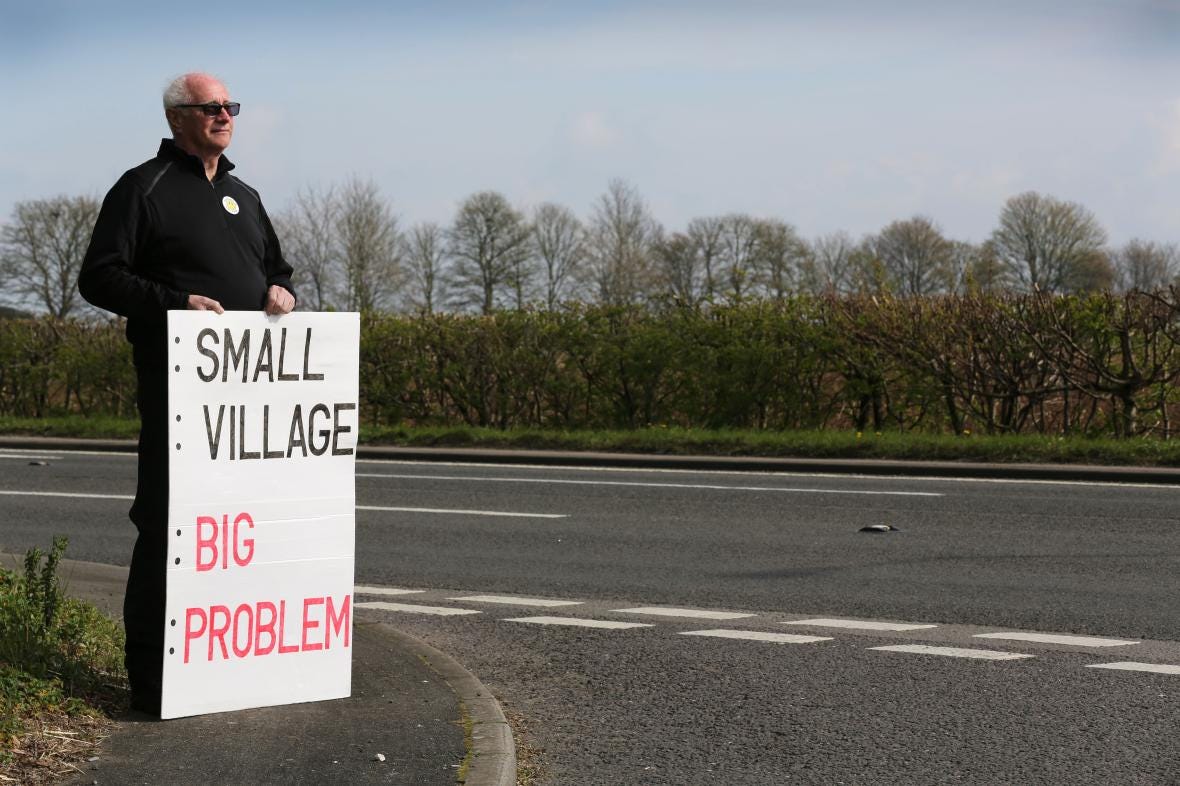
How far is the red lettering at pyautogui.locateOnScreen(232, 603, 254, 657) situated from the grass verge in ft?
1.49

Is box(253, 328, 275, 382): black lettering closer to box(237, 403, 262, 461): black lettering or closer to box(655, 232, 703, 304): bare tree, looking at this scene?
box(237, 403, 262, 461): black lettering

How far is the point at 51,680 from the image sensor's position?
5.23m

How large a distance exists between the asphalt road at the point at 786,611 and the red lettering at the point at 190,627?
124 centimetres

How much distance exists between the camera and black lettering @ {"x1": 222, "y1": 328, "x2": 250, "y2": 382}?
5.14 metres

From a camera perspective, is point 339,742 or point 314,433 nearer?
point 339,742

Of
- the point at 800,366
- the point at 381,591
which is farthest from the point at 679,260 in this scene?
the point at 381,591

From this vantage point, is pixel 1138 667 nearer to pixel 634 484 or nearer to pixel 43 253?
pixel 634 484

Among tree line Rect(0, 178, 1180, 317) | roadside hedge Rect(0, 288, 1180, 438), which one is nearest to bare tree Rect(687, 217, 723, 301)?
tree line Rect(0, 178, 1180, 317)

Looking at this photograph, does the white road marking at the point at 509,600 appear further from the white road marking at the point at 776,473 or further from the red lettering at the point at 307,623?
the white road marking at the point at 776,473

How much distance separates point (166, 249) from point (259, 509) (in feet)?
3.09

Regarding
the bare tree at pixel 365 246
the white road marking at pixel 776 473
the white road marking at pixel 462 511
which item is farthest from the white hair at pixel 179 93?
the bare tree at pixel 365 246

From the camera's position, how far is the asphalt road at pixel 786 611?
17.4 feet

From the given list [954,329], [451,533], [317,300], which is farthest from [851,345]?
[317,300]

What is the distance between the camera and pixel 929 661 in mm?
6723
